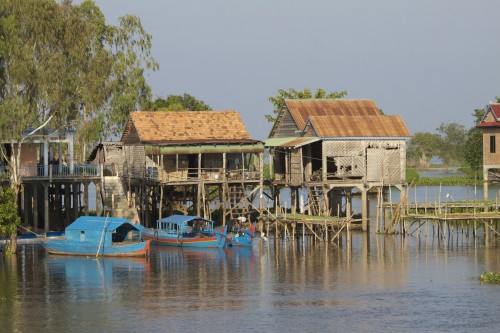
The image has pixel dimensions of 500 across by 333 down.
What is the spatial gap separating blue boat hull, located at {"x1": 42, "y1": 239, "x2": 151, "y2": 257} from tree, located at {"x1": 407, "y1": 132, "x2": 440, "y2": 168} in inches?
5290

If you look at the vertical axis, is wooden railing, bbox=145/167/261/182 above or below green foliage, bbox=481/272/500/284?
above

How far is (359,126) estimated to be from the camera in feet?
199

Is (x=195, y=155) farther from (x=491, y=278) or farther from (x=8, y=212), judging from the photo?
(x=491, y=278)

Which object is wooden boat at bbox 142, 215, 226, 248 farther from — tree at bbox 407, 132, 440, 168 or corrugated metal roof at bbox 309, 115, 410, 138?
tree at bbox 407, 132, 440, 168

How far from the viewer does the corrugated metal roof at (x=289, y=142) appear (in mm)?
59656

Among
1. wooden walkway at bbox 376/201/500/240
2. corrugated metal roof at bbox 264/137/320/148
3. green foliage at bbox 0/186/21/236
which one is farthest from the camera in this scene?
corrugated metal roof at bbox 264/137/320/148

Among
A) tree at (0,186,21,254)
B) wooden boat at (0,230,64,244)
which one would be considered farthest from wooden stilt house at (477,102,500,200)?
tree at (0,186,21,254)

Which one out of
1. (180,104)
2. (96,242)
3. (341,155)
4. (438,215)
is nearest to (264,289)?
(96,242)

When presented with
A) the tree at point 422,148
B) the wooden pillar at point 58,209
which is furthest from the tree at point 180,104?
the tree at point 422,148

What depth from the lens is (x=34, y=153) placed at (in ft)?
199

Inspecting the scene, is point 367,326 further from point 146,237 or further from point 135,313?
point 146,237

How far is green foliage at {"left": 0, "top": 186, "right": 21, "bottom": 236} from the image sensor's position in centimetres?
5059

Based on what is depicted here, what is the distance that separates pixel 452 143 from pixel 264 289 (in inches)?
5932

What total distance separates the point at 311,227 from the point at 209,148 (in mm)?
7281
